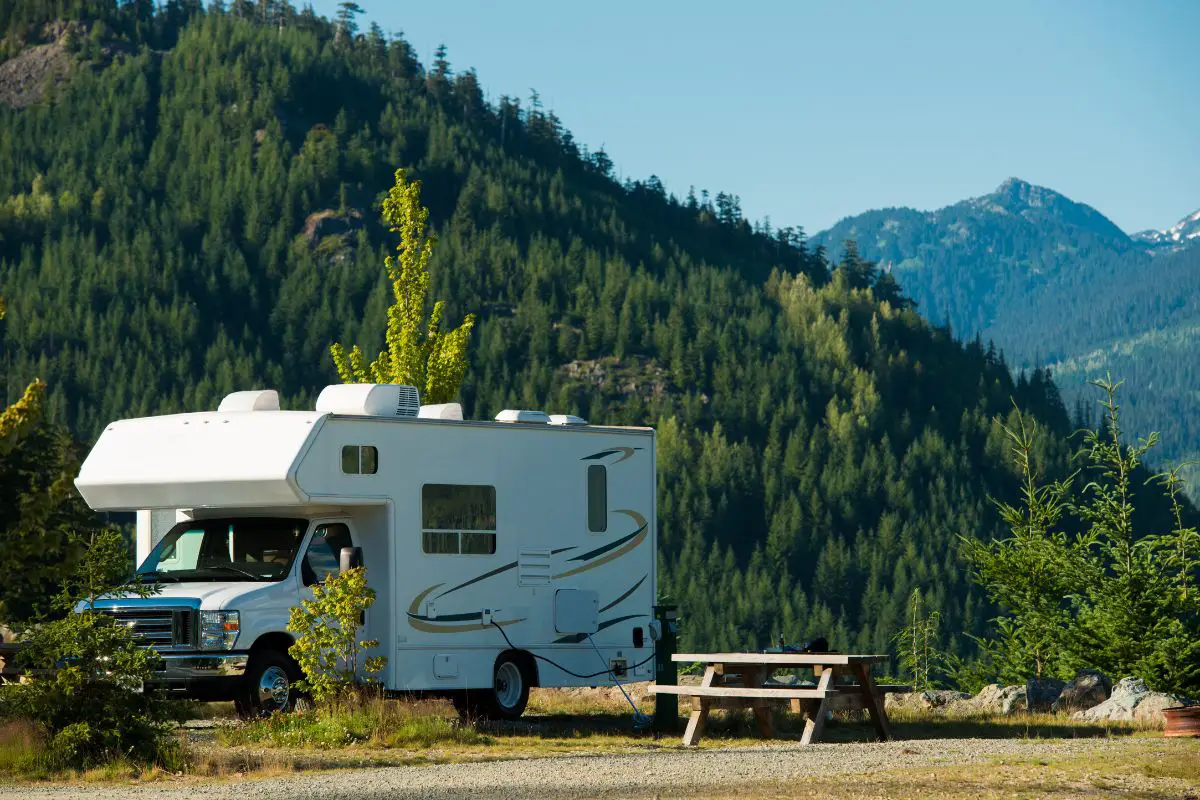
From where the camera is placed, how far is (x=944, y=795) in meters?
11.9

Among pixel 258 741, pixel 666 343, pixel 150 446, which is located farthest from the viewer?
pixel 666 343

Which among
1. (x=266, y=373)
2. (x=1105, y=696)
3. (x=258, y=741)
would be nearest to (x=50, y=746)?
(x=258, y=741)

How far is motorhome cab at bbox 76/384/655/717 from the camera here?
16.6 m

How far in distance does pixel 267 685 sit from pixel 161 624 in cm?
111

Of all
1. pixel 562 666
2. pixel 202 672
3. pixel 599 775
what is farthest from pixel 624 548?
pixel 599 775

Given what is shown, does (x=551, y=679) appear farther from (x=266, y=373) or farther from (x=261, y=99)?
(x=261, y=99)

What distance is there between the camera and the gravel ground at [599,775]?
12172 millimetres

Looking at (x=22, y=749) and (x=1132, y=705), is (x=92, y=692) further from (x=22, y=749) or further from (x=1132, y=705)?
(x=1132, y=705)

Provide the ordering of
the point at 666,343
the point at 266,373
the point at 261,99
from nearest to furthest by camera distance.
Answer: the point at 266,373 → the point at 666,343 → the point at 261,99

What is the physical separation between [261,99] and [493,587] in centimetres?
18462

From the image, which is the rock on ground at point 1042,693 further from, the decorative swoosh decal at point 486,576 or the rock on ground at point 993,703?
the decorative swoosh decal at point 486,576

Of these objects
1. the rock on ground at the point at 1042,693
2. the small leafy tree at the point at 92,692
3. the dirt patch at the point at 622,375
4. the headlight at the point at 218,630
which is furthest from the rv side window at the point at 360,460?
the dirt patch at the point at 622,375

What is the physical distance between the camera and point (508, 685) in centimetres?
1845

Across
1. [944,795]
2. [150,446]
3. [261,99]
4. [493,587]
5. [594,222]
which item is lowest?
[944,795]
